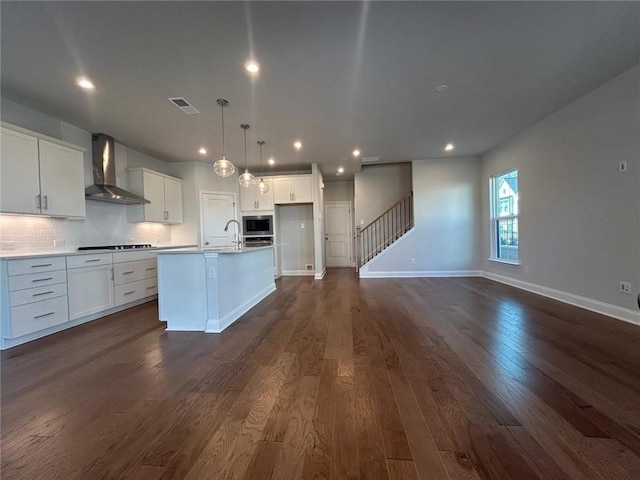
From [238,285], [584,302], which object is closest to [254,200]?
[238,285]

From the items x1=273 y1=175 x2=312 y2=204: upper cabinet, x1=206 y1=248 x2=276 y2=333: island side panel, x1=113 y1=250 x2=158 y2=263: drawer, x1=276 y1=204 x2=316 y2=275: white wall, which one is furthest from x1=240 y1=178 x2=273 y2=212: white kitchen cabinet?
x1=113 y1=250 x2=158 y2=263: drawer

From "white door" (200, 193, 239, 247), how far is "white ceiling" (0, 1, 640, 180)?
207 centimetres

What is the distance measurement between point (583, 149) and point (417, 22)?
3.18 metres

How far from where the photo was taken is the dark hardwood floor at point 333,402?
126 cm

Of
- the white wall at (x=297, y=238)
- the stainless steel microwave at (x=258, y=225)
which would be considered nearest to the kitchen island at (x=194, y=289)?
the stainless steel microwave at (x=258, y=225)

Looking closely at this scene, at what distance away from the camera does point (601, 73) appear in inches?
119

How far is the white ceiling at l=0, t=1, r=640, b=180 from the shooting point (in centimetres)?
207

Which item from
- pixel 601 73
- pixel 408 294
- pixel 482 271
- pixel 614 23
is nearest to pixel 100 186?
pixel 408 294

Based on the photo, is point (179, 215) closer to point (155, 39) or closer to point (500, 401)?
point (155, 39)

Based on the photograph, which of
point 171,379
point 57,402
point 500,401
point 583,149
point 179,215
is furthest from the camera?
point 179,215

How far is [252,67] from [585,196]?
4.52 m

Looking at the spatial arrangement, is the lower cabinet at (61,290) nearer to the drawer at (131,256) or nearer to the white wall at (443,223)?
the drawer at (131,256)

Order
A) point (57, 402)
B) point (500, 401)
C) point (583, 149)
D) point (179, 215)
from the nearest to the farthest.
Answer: point (500, 401) → point (57, 402) → point (583, 149) → point (179, 215)

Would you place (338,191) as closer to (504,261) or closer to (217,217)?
(217,217)
